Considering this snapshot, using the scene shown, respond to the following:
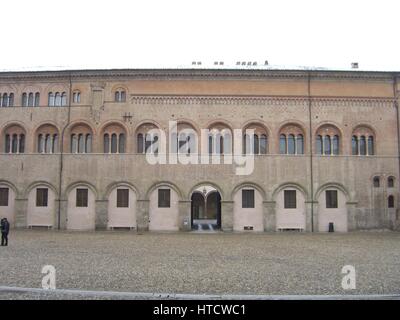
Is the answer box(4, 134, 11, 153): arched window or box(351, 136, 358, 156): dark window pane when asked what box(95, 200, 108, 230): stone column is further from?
box(351, 136, 358, 156): dark window pane

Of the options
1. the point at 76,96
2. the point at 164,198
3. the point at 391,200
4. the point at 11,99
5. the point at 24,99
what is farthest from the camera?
the point at 11,99

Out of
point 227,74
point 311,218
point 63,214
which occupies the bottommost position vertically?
point 311,218

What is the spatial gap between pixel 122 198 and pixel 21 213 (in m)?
7.35

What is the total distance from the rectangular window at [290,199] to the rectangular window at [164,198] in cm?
835

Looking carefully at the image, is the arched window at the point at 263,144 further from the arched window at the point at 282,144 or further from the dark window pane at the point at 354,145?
the dark window pane at the point at 354,145

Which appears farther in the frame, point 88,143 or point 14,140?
point 14,140

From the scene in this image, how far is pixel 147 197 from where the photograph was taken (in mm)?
26719

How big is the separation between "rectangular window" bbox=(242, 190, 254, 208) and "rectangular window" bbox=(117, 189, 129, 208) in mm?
8339

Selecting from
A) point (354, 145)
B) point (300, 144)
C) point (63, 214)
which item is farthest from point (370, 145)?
point (63, 214)

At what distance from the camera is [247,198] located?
2688 centimetres

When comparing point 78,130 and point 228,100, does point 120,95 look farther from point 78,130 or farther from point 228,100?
point 228,100

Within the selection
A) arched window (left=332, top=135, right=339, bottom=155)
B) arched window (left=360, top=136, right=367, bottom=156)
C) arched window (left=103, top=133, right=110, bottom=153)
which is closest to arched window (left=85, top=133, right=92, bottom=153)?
arched window (left=103, top=133, right=110, bottom=153)

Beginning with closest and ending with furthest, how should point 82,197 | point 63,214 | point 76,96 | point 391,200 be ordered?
1. point 63,214
2. point 82,197
3. point 391,200
4. point 76,96

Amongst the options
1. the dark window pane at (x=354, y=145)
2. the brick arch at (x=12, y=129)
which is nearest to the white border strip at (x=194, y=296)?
the dark window pane at (x=354, y=145)
